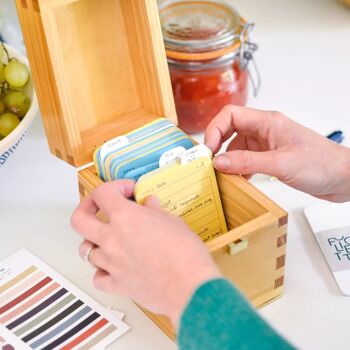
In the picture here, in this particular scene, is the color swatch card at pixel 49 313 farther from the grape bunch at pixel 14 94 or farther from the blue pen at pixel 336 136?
the blue pen at pixel 336 136

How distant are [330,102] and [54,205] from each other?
57 centimetres

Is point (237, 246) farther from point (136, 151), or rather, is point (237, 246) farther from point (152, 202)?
Answer: point (136, 151)

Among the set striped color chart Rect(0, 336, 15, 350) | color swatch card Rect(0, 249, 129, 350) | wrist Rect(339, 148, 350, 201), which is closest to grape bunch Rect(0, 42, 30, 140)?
color swatch card Rect(0, 249, 129, 350)

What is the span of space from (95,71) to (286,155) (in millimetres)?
326

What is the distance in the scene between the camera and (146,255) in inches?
28.0

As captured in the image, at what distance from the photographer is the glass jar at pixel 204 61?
117 centimetres

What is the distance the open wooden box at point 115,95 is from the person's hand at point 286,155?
33 millimetres

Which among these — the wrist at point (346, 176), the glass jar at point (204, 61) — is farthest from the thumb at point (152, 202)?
the glass jar at point (204, 61)

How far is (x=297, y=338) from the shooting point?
2.86ft

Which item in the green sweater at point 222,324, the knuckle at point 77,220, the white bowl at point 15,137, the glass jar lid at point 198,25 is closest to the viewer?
the green sweater at point 222,324

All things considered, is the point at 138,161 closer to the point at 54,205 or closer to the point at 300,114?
the point at 54,205

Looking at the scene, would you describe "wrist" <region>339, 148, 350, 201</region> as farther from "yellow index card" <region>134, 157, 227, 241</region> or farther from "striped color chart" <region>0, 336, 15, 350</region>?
"striped color chart" <region>0, 336, 15, 350</region>

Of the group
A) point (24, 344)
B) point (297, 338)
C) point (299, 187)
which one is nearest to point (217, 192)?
point (299, 187)

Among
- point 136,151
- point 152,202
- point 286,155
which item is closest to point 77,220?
point 152,202
